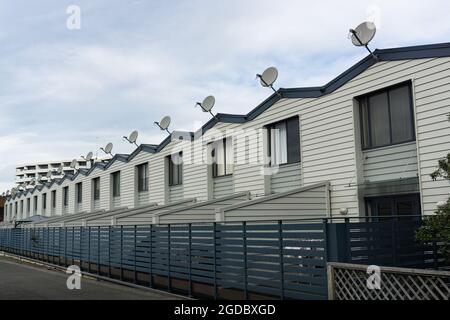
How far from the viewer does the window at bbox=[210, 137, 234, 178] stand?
1872cm

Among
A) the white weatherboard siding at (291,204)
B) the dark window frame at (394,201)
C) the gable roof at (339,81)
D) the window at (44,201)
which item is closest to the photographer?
the gable roof at (339,81)

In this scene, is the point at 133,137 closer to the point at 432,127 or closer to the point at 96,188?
the point at 96,188

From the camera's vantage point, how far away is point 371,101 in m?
13.3

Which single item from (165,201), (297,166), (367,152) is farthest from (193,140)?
(367,152)

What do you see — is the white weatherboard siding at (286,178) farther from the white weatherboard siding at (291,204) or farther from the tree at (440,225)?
the tree at (440,225)

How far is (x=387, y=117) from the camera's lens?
12.9 metres

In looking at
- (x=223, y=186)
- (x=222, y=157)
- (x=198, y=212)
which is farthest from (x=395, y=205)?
(x=222, y=157)

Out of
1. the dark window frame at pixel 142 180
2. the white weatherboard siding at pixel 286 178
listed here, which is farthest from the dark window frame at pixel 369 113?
the dark window frame at pixel 142 180

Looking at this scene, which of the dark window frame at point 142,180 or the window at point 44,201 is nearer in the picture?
the dark window frame at point 142,180

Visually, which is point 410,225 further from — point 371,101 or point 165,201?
point 165,201

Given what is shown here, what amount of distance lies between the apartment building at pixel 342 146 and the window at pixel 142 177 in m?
5.44

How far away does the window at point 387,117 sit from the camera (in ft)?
40.8

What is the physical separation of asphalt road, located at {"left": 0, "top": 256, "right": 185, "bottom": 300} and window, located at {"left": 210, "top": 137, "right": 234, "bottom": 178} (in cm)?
642
